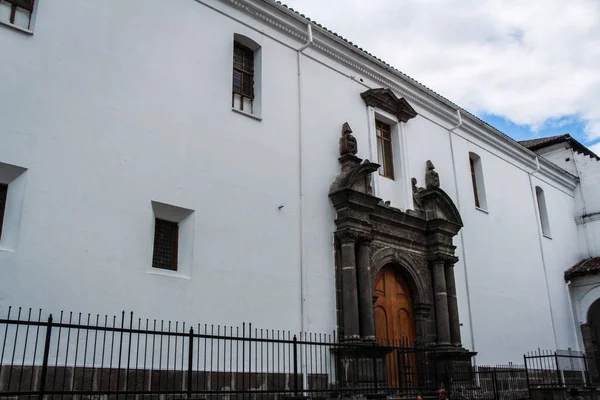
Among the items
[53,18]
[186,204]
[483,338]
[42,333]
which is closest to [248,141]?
[186,204]

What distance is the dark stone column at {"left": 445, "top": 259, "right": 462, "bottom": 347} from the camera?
12625 millimetres

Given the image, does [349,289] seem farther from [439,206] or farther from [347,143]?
[439,206]

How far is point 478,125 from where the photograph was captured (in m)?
16.3

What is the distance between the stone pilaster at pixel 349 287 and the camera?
406 inches

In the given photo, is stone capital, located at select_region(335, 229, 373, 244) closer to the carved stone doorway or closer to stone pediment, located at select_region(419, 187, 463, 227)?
stone pediment, located at select_region(419, 187, 463, 227)

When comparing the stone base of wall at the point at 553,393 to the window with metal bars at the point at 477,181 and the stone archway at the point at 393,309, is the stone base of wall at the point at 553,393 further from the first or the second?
the window with metal bars at the point at 477,181

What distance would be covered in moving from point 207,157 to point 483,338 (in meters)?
8.53

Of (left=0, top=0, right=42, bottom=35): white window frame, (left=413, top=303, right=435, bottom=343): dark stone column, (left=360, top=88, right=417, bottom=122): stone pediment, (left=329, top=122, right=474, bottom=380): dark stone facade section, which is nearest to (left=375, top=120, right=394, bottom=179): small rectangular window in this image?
(left=360, top=88, right=417, bottom=122): stone pediment

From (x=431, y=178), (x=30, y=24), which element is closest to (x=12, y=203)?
(x=30, y=24)

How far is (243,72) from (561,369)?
12360mm

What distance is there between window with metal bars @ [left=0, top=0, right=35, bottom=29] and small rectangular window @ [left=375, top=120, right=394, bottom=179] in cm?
755

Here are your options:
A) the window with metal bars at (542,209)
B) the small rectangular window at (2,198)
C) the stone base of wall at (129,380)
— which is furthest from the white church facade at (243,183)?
the window with metal bars at (542,209)

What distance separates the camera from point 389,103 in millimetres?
13289

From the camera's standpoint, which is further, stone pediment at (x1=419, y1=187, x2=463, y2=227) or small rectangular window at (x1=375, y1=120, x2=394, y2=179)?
stone pediment at (x1=419, y1=187, x2=463, y2=227)
